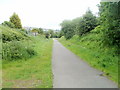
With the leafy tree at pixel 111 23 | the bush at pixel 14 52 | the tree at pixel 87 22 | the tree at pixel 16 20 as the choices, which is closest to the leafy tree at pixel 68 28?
the tree at pixel 87 22

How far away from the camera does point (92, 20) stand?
1884cm

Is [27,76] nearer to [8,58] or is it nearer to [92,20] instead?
[8,58]

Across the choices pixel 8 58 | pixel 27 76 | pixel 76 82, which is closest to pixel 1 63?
pixel 8 58

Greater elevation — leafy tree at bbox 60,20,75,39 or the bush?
leafy tree at bbox 60,20,75,39

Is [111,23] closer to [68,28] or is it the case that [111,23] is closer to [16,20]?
[68,28]

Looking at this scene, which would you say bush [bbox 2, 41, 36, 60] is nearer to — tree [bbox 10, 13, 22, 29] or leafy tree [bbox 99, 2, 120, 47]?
leafy tree [bbox 99, 2, 120, 47]

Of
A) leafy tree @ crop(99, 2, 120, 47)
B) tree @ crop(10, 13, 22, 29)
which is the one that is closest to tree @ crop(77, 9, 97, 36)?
leafy tree @ crop(99, 2, 120, 47)

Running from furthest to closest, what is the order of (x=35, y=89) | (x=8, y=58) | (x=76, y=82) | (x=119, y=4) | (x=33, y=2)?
(x=33, y=2) → (x=8, y=58) → (x=119, y=4) → (x=76, y=82) → (x=35, y=89)

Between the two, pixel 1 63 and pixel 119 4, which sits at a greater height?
pixel 119 4

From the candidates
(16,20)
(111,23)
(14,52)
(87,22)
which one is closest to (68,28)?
(87,22)

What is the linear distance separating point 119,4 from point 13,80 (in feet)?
19.6

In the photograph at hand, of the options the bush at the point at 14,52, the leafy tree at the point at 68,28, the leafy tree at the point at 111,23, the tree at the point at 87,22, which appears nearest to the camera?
the leafy tree at the point at 111,23

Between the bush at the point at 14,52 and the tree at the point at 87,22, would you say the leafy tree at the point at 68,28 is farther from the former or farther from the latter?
the bush at the point at 14,52

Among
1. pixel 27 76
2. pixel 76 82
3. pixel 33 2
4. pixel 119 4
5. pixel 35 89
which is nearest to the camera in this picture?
pixel 35 89
